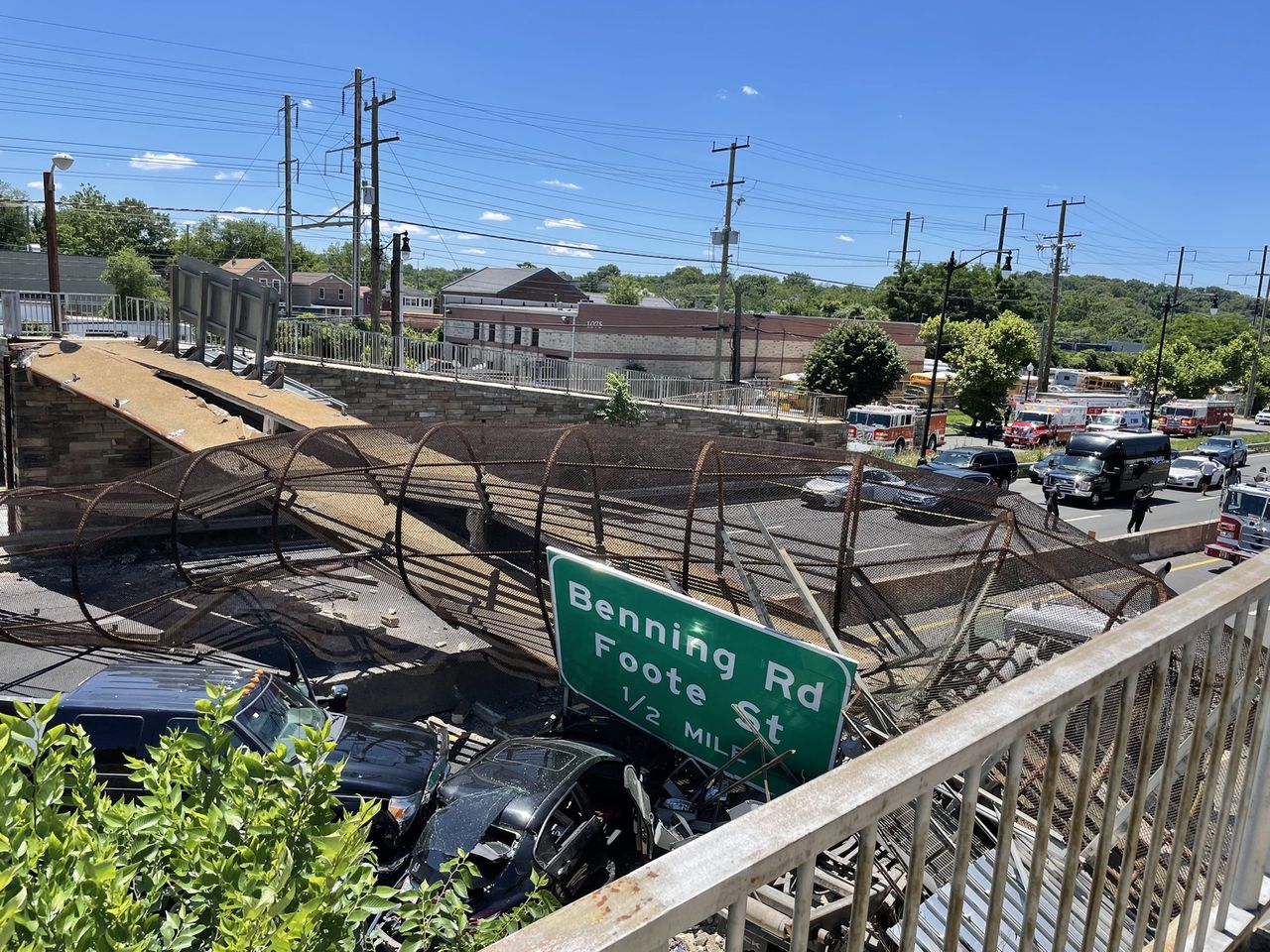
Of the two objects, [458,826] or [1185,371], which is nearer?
[458,826]

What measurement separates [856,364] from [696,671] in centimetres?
4466

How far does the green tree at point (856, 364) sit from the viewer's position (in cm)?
4884

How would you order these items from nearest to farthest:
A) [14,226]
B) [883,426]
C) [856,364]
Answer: [883,426], [856,364], [14,226]

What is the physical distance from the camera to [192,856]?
231 cm

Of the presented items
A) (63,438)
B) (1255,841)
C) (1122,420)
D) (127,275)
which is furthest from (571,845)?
(127,275)

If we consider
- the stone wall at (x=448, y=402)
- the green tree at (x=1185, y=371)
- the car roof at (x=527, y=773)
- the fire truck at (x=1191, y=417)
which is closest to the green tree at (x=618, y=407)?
the stone wall at (x=448, y=402)

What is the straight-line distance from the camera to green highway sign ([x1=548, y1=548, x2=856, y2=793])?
5652 millimetres

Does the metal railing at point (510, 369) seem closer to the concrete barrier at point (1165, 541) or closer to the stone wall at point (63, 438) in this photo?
the stone wall at point (63, 438)

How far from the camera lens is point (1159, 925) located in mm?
2182

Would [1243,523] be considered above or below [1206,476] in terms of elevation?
above

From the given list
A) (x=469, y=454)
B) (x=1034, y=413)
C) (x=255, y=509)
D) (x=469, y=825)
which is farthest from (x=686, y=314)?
(x=469, y=825)

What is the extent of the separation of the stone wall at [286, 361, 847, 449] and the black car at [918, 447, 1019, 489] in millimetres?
6878

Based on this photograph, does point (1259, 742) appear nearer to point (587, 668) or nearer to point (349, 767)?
point (587, 668)

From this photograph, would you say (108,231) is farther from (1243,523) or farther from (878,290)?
(1243,523)
